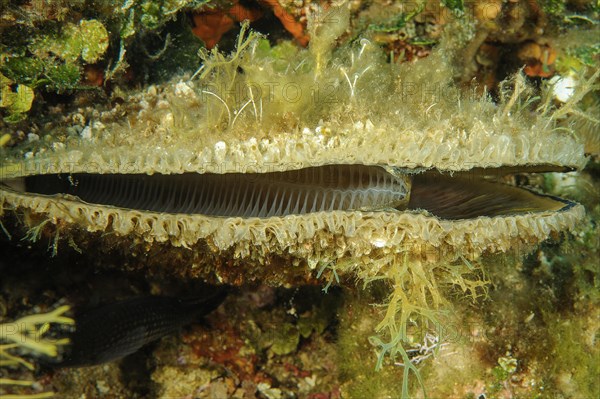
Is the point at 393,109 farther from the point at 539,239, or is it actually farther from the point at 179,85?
→ the point at 179,85

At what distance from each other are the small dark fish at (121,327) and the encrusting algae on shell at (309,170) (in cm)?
91

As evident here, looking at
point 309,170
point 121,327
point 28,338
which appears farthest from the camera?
point 121,327

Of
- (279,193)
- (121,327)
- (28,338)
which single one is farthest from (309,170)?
(121,327)

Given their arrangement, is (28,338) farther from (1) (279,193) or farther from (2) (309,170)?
(2) (309,170)

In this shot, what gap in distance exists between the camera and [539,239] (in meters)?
2.10

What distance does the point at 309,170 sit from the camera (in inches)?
94.9

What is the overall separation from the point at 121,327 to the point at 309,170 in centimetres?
191

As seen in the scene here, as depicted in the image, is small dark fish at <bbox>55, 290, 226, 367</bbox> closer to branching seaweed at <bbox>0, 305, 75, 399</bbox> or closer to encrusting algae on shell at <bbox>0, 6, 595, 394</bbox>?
branching seaweed at <bbox>0, 305, 75, 399</bbox>

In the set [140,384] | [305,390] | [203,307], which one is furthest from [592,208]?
[140,384]

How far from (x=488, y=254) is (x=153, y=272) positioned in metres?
2.10

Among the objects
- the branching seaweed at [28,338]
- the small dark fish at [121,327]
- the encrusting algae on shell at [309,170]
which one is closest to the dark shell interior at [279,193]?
the encrusting algae on shell at [309,170]

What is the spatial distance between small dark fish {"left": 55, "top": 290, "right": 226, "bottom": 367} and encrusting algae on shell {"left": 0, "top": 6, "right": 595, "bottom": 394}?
0.91 m

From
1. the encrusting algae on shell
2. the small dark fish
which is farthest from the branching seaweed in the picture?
the encrusting algae on shell

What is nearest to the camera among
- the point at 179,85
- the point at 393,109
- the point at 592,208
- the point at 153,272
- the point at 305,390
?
the point at 393,109
